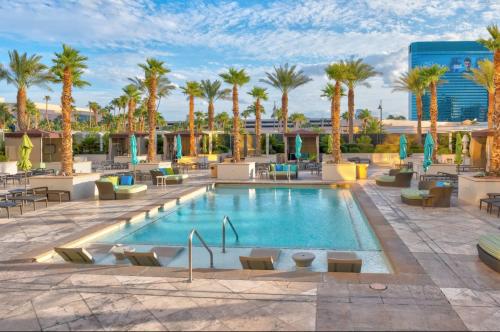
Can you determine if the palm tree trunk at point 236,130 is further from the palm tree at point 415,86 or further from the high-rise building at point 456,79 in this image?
the high-rise building at point 456,79

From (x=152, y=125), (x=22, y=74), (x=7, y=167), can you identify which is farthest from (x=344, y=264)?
(x=22, y=74)

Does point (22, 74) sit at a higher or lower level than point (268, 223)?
higher

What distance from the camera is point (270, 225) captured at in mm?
10789

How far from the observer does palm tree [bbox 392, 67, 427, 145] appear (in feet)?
113

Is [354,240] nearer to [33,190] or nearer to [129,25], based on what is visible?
[33,190]

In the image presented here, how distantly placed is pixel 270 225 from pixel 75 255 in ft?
17.7

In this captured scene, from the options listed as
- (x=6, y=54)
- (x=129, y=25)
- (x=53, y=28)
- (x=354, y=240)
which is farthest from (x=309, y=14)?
(x=6, y=54)

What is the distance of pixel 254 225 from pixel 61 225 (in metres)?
4.83

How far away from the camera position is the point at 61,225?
31.6 ft

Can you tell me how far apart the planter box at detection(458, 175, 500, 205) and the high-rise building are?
444 feet

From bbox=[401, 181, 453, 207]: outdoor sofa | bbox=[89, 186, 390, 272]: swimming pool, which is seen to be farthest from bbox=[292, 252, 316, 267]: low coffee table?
bbox=[401, 181, 453, 207]: outdoor sofa

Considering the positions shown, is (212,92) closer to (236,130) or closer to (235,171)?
(236,130)

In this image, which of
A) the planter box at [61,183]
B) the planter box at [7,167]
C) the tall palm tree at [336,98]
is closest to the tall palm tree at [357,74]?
the tall palm tree at [336,98]

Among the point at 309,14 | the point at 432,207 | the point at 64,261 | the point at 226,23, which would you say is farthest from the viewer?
the point at 226,23
